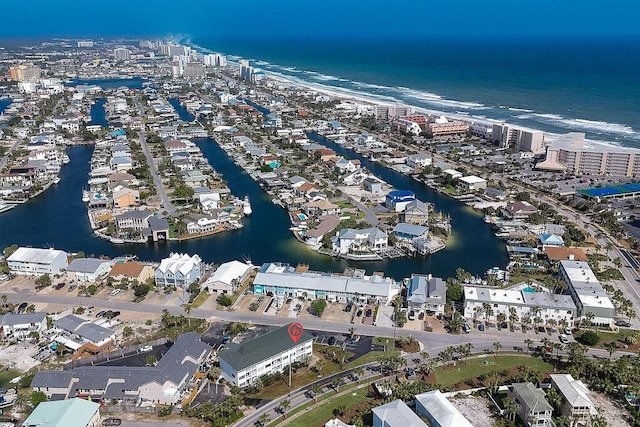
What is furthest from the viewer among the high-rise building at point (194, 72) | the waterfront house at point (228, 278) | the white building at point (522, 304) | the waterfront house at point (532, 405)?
the high-rise building at point (194, 72)

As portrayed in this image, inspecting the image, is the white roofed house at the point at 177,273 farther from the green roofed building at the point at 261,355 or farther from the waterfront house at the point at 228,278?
the green roofed building at the point at 261,355

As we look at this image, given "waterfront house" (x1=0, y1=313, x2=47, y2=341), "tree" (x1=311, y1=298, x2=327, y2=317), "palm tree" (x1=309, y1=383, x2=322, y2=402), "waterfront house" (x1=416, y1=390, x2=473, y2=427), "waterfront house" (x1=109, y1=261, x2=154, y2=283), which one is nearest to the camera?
"waterfront house" (x1=416, y1=390, x2=473, y2=427)

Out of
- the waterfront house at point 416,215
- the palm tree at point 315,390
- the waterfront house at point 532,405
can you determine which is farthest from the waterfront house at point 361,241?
the waterfront house at point 532,405

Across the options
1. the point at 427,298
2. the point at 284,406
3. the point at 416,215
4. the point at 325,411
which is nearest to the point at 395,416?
the point at 325,411

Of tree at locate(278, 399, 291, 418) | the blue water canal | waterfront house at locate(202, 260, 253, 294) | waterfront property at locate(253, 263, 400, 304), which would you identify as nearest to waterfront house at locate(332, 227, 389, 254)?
the blue water canal

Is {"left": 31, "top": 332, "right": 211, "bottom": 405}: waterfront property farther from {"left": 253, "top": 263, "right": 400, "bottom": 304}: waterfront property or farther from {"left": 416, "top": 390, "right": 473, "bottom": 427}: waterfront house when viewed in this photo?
{"left": 416, "top": 390, "right": 473, "bottom": 427}: waterfront house

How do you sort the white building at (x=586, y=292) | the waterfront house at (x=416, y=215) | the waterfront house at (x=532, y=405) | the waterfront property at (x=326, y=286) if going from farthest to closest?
1. the waterfront house at (x=416, y=215)
2. the waterfront property at (x=326, y=286)
3. the white building at (x=586, y=292)
4. the waterfront house at (x=532, y=405)
